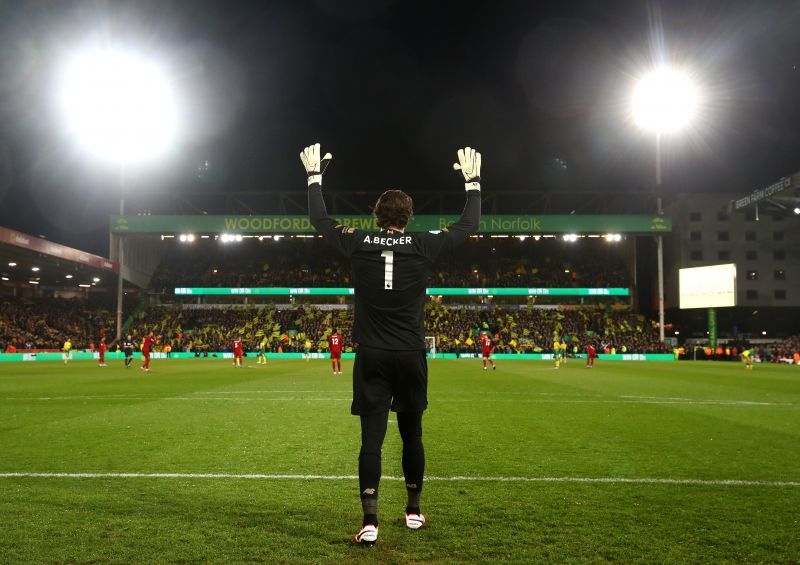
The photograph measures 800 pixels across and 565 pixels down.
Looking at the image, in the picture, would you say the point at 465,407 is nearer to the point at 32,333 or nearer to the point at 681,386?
the point at 681,386

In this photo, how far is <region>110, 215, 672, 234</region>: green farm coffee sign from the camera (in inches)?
2124

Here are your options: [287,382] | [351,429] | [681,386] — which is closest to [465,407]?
[351,429]

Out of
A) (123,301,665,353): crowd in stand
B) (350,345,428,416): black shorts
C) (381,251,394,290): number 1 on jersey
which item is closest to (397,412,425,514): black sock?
(350,345,428,416): black shorts

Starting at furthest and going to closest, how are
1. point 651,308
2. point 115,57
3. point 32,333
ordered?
point 651,308 → point 32,333 → point 115,57

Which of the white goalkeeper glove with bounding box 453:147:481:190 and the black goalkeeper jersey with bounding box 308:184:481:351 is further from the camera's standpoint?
the white goalkeeper glove with bounding box 453:147:481:190

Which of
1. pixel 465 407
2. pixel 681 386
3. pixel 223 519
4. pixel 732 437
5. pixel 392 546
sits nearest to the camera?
pixel 392 546

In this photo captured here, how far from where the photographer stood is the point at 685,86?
43.9 metres

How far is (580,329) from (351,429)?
165 ft

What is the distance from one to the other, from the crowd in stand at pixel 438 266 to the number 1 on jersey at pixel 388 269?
181ft

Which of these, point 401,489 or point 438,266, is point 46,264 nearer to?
point 438,266

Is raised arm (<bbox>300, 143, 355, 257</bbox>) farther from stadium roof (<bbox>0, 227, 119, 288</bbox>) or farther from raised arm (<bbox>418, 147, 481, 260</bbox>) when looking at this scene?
stadium roof (<bbox>0, 227, 119, 288</bbox>)

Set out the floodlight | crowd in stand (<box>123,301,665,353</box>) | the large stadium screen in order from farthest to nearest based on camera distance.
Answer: crowd in stand (<box>123,301,665,353</box>) → the large stadium screen → the floodlight

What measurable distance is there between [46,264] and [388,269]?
167 feet

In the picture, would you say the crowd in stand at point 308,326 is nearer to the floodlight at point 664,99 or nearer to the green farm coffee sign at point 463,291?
the green farm coffee sign at point 463,291
